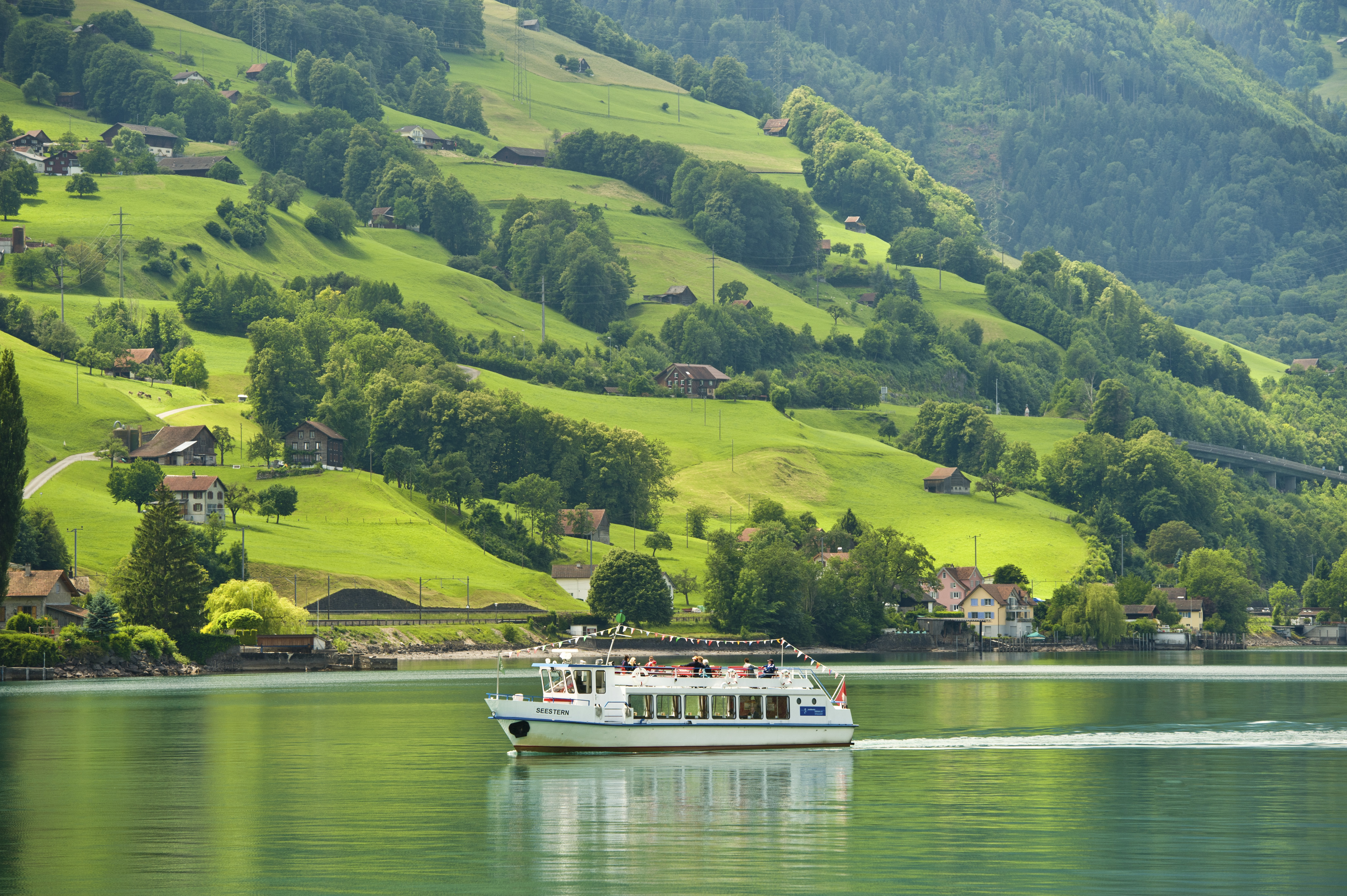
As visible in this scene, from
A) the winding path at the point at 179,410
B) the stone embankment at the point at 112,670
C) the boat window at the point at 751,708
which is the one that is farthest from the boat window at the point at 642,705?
the winding path at the point at 179,410

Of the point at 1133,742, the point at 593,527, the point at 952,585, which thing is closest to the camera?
the point at 1133,742

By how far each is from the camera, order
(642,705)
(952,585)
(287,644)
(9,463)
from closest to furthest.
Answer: (642,705) < (9,463) < (287,644) < (952,585)

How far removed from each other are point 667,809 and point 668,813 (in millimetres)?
849

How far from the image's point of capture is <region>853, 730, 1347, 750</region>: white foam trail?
201ft

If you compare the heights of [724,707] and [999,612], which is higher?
[999,612]

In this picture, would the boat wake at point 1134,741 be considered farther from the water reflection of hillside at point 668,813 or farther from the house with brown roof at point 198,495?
the house with brown roof at point 198,495

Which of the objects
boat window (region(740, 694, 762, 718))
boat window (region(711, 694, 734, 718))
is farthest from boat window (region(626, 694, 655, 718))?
boat window (region(740, 694, 762, 718))

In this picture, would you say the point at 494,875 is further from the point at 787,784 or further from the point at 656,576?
the point at 656,576

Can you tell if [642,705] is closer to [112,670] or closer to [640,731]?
[640,731]

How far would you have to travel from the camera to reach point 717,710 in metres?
62.7

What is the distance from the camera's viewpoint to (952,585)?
608 feet

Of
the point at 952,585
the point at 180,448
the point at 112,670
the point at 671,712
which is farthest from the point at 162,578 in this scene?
the point at 952,585

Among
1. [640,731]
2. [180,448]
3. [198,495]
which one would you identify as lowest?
[640,731]

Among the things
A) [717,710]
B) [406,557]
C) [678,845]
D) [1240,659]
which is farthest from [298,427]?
[678,845]
